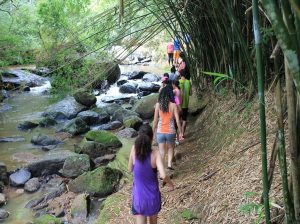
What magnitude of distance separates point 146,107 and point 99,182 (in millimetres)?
4947

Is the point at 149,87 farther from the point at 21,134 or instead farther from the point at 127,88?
the point at 21,134

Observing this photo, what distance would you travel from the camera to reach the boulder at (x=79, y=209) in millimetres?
5227

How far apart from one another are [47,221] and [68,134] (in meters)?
5.00

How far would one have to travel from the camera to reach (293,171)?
2.05 m

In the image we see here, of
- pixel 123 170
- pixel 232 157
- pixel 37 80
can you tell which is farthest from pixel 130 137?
pixel 37 80

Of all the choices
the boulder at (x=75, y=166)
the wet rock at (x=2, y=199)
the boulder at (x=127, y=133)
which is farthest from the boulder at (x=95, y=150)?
the wet rock at (x=2, y=199)

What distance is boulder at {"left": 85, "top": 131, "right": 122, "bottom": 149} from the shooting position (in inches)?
324

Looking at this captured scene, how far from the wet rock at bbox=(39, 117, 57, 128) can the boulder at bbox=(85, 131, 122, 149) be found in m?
2.68

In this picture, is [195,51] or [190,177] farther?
[195,51]

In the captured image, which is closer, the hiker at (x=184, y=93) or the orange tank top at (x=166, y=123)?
the orange tank top at (x=166, y=123)

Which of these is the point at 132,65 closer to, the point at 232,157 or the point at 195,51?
the point at 195,51

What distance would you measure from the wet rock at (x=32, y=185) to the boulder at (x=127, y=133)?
8.99ft

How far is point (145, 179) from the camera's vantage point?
3262mm

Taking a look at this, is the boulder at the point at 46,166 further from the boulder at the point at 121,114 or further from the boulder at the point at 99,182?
the boulder at the point at 121,114
